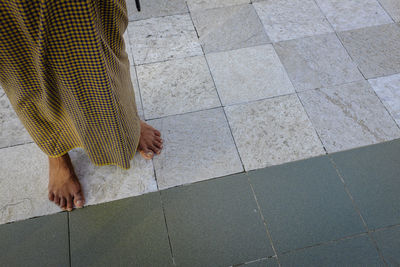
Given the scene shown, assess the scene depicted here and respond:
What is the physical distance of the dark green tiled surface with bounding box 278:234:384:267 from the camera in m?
1.53

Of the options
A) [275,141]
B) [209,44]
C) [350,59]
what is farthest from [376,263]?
[209,44]

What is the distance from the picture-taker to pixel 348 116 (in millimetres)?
1980

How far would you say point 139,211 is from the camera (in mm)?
1664

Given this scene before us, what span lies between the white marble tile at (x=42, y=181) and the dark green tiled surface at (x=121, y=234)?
6cm

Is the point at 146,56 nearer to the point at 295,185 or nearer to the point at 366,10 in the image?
the point at 295,185

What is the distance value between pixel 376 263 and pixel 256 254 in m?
0.59

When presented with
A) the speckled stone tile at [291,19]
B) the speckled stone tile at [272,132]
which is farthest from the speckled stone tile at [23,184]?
the speckled stone tile at [291,19]

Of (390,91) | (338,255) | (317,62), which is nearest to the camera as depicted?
(338,255)

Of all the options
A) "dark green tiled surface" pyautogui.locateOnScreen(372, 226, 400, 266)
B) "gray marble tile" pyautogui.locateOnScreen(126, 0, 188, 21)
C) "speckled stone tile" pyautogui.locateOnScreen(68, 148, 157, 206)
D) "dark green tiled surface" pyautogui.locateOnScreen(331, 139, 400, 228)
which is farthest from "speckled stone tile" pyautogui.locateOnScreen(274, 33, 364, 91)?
"speckled stone tile" pyautogui.locateOnScreen(68, 148, 157, 206)

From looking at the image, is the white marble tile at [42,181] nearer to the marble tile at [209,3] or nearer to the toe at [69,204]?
the toe at [69,204]

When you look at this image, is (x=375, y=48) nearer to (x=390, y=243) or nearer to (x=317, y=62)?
(x=317, y=62)

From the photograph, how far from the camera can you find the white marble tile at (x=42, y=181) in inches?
65.6

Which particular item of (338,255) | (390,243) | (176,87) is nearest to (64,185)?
(176,87)

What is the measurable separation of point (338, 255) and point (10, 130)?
202 cm
